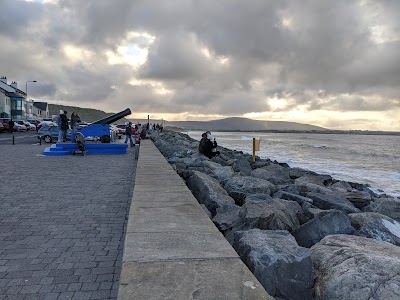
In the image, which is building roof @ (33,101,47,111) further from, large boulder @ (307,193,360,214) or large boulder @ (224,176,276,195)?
large boulder @ (307,193,360,214)

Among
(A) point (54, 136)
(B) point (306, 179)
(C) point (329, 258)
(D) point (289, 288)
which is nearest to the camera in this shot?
(D) point (289, 288)

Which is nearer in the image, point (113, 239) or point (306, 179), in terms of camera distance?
point (113, 239)

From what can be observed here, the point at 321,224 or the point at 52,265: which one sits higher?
the point at 321,224

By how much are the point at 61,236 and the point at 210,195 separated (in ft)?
8.98

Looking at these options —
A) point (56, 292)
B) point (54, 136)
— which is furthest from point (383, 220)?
point (54, 136)

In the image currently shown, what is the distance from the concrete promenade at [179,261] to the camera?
246 centimetres

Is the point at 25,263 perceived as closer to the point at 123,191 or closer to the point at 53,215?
the point at 53,215

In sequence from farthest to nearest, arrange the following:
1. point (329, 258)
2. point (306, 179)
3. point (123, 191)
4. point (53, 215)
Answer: point (306, 179) < point (123, 191) < point (53, 215) < point (329, 258)

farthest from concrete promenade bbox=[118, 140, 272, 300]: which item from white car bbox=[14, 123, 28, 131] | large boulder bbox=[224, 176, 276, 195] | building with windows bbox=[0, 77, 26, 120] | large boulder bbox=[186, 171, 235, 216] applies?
building with windows bbox=[0, 77, 26, 120]

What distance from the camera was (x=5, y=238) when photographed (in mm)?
4957

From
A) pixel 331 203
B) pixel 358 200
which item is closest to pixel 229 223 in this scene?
pixel 331 203

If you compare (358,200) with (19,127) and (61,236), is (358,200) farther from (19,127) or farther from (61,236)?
(19,127)

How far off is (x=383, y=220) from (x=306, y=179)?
26.2ft

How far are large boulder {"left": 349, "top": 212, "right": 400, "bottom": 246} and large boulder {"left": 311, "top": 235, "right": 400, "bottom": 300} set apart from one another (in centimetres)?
142
